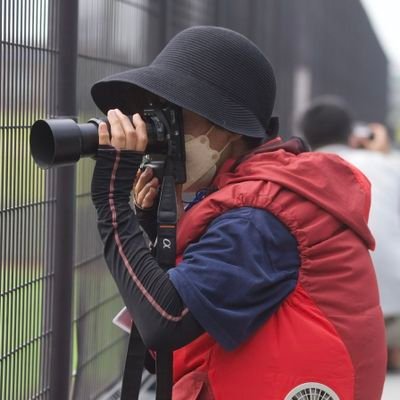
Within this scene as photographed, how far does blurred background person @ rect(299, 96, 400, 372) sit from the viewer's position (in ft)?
16.1

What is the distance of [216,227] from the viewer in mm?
2215

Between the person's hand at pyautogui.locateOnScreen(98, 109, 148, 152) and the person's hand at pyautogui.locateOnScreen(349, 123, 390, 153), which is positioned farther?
the person's hand at pyautogui.locateOnScreen(349, 123, 390, 153)

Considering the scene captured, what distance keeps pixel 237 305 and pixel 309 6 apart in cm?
865

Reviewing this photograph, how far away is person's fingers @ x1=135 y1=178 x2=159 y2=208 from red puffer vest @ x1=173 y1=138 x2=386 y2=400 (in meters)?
0.13

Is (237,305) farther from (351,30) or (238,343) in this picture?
(351,30)

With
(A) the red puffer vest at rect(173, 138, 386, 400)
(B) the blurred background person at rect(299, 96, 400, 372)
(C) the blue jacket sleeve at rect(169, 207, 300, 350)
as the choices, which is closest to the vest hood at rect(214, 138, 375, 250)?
(A) the red puffer vest at rect(173, 138, 386, 400)

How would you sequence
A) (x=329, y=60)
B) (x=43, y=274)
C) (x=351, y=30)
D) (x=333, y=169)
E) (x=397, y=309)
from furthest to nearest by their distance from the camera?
1. (x=351, y=30)
2. (x=329, y=60)
3. (x=397, y=309)
4. (x=43, y=274)
5. (x=333, y=169)

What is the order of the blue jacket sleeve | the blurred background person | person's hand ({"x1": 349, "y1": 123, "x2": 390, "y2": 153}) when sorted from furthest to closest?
person's hand ({"x1": 349, "y1": 123, "x2": 390, "y2": 153}), the blurred background person, the blue jacket sleeve

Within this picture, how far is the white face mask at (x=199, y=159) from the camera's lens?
7.87ft

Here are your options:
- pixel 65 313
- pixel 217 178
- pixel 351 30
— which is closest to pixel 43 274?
pixel 65 313

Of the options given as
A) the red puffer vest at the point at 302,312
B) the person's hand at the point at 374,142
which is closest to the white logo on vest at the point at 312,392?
the red puffer vest at the point at 302,312

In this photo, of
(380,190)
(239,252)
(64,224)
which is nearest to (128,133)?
(239,252)

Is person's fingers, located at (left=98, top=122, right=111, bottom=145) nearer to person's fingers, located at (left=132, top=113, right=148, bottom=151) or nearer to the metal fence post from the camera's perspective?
person's fingers, located at (left=132, top=113, right=148, bottom=151)

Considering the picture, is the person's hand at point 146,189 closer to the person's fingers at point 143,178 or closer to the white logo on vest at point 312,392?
the person's fingers at point 143,178
